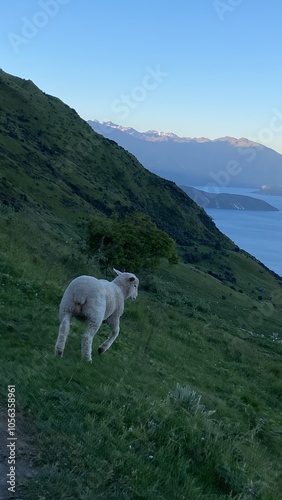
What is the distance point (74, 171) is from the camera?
397 ft

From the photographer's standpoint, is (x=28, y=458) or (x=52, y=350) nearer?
(x=28, y=458)

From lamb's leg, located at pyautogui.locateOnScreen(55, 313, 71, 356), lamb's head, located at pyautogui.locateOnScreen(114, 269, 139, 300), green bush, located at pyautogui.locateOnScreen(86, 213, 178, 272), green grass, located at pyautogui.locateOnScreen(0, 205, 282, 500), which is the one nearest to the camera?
green grass, located at pyautogui.locateOnScreen(0, 205, 282, 500)

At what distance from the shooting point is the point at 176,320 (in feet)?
81.7

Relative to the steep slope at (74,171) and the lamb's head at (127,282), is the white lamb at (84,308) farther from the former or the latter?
the steep slope at (74,171)

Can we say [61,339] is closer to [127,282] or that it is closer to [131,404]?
[131,404]

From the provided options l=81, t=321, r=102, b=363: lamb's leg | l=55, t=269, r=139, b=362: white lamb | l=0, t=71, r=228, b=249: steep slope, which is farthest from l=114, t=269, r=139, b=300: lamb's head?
l=0, t=71, r=228, b=249: steep slope

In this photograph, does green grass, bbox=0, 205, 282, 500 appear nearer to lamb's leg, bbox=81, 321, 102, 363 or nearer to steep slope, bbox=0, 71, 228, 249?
lamb's leg, bbox=81, 321, 102, 363

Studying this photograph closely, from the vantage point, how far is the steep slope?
9068 cm

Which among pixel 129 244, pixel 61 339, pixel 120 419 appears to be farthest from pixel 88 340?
pixel 129 244

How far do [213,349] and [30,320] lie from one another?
11.8 m

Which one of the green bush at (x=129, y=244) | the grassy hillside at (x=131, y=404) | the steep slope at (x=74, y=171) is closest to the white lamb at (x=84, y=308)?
the grassy hillside at (x=131, y=404)

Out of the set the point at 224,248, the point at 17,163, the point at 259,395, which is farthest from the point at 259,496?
the point at 224,248

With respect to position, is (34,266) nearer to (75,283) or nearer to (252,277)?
(75,283)

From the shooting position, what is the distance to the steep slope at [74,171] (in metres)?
90.7
